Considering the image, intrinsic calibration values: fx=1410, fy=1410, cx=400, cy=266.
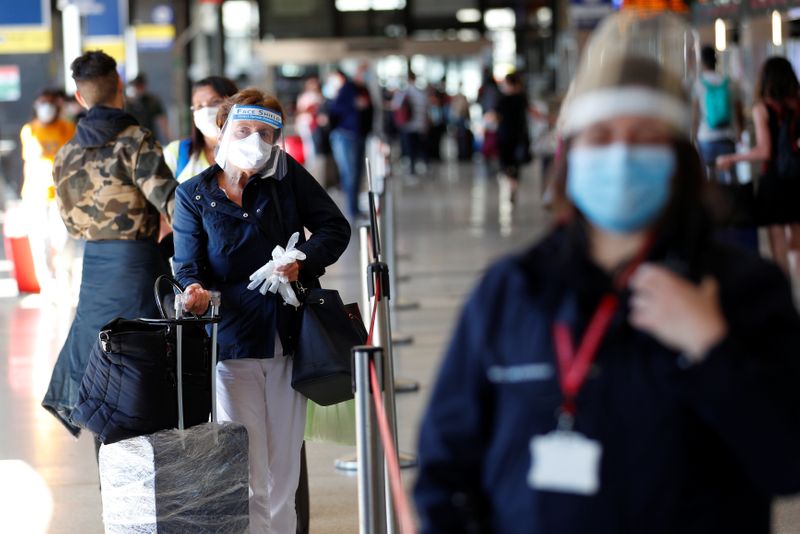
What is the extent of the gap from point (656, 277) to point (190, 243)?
288cm

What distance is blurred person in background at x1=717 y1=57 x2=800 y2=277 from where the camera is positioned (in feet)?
34.8

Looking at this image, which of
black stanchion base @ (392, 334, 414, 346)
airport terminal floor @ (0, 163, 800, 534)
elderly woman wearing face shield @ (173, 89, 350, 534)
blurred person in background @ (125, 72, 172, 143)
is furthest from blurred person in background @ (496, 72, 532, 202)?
elderly woman wearing face shield @ (173, 89, 350, 534)

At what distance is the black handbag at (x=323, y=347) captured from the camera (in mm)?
4852

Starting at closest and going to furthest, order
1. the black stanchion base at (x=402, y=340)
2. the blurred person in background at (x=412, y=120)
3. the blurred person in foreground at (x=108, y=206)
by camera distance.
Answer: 1. the blurred person in foreground at (x=108, y=206)
2. the black stanchion base at (x=402, y=340)
3. the blurred person in background at (x=412, y=120)

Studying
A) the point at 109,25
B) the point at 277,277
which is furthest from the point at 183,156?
the point at 109,25

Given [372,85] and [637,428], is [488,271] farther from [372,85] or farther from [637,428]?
[372,85]

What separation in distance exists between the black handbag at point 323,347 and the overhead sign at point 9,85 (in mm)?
20393

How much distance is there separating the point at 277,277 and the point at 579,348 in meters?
2.64

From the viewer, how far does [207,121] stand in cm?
612

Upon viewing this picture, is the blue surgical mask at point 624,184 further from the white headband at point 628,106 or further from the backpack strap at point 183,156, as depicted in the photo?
the backpack strap at point 183,156

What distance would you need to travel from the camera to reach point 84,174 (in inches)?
236

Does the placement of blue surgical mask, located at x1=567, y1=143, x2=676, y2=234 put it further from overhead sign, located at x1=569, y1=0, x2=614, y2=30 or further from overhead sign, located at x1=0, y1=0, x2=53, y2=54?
overhead sign, located at x1=569, y1=0, x2=614, y2=30

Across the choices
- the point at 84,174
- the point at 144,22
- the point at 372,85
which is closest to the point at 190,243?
the point at 84,174

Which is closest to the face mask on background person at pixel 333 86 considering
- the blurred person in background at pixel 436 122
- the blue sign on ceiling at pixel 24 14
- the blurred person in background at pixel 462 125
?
the blurred person in background at pixel 436 122
